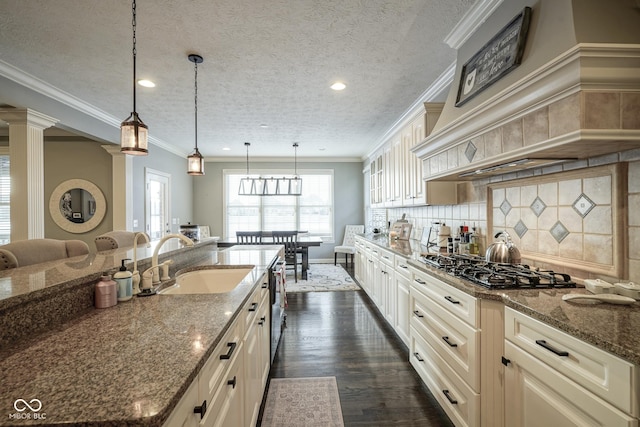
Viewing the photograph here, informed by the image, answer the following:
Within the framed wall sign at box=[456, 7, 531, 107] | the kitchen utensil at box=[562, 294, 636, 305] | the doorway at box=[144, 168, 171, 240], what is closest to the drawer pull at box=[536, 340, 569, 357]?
the kitchen utensil at box=[562, 294, 636, 305]

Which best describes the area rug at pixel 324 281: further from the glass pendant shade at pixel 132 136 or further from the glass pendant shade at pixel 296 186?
the glass pendant shade at pixel 132 136

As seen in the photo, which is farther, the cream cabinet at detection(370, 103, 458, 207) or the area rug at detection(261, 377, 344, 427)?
the cream cabinet at detection(370, 103, 458, 207)

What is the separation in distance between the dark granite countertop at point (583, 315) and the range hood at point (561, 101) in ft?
2.20

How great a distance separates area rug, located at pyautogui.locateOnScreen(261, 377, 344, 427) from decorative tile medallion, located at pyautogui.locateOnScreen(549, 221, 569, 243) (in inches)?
68.1

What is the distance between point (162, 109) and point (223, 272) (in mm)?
2734

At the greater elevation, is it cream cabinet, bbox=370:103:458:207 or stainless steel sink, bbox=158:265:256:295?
cream cabinet, bbox=370:103:458:207

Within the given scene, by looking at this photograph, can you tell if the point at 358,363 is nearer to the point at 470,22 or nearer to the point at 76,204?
the point at 470,22

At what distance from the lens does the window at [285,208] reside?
23.4 feet

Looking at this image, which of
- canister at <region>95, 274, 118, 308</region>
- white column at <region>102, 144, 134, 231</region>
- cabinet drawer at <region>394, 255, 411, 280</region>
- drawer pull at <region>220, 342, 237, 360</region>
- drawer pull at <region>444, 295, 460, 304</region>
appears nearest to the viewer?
drawer pull at <region>220, 342, 237, 360</region>

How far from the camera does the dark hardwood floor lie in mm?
1888

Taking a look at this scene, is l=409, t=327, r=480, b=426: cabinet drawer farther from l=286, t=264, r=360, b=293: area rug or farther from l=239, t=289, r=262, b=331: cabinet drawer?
l=286, t=264, r=360, b=293: area rug

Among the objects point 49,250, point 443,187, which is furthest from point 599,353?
point 49,250

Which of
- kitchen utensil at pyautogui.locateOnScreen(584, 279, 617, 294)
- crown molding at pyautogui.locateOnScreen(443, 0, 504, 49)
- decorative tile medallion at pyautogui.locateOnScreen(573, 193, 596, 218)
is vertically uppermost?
crown molding at pyautogui.locateOnScreen(443, 0, 504, 49)

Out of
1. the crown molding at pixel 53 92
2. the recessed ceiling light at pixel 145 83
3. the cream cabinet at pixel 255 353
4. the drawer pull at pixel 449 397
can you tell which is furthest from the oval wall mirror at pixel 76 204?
the drawer pull at pixel 449 397
